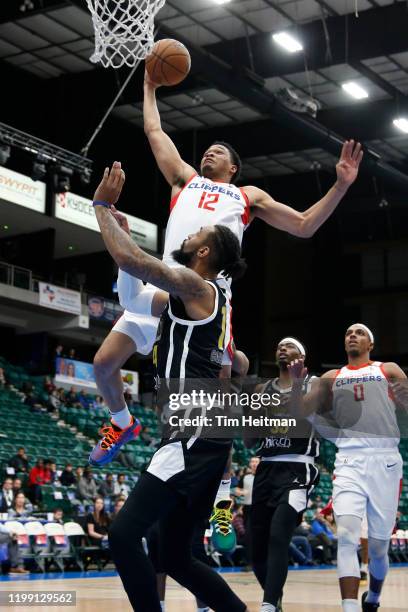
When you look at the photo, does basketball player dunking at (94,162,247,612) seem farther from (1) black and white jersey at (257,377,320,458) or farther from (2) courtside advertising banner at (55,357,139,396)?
(2) courtside advertising banner at (55,357,139,396)

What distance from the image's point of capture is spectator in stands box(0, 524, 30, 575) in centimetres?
1331

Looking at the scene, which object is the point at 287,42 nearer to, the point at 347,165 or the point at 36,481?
the point at 36,481

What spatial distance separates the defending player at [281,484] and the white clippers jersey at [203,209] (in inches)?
61.7

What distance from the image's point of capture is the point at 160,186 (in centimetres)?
3062

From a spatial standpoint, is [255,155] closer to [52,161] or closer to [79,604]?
[52,161]

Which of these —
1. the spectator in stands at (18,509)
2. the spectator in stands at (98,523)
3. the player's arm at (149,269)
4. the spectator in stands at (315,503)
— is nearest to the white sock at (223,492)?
the player's arm at (149,269)

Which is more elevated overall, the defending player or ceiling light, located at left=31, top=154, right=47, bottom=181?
ceiling light, located at left=31, top=154, right=47, bottom=181

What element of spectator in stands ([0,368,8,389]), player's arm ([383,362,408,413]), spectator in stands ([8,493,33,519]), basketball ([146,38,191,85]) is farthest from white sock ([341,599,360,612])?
spectator in stands ([0,368,8,389])

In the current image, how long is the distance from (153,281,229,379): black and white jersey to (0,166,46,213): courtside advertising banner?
21.6 m

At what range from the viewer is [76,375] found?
28.5 meters

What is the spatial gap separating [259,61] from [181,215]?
16911 millimetres

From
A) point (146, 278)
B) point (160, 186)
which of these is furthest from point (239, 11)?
point (146, 278)

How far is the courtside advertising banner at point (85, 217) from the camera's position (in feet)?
88.8

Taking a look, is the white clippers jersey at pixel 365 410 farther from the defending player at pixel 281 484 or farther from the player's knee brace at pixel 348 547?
the player's knee brace at pixel 348 547
